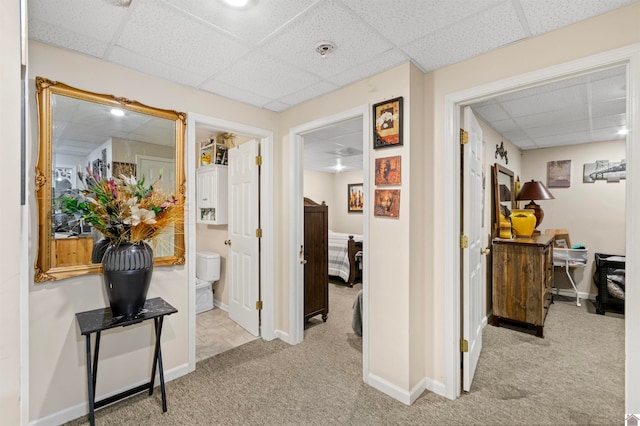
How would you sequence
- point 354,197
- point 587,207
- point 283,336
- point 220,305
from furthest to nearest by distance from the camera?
point 354,197 → point 587,207 → point 220,305 → point 283,336

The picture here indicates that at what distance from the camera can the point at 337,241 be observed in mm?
5711

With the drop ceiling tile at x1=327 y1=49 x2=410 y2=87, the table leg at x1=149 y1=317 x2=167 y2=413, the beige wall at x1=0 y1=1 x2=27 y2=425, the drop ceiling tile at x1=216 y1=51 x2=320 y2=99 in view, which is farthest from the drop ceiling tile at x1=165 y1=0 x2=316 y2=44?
the table leg at x1=149 y1=317 x2=167 y2=413

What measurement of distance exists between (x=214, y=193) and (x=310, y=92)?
1922 mm

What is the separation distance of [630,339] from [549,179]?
4.07 m

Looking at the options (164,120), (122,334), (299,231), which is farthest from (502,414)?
(164,120)

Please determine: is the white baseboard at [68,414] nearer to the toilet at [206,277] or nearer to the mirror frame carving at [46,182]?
the mirror frame carving at [46,182]

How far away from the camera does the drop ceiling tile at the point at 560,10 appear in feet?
4.96

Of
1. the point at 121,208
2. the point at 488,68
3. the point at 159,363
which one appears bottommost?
the point at 159,363

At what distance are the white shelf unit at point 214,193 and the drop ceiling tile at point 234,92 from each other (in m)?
1.24

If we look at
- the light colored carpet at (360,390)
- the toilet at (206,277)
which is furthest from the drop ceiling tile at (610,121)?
the toilet at (206,277)

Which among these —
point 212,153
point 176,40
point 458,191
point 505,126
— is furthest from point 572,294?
point 176,40

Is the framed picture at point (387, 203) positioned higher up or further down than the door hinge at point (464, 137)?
further down

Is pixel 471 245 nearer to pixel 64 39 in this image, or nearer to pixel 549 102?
pixel 549 102

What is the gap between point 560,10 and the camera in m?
1.56
